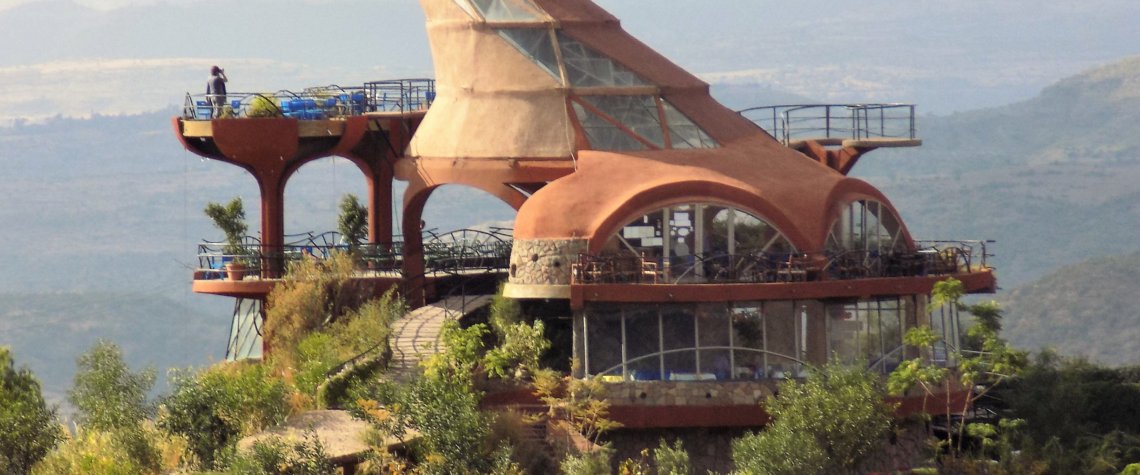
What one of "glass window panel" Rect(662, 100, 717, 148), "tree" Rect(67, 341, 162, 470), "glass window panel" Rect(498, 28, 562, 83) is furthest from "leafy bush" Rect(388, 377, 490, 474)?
"glass window panel" Rect(498, 28, 562, 83)

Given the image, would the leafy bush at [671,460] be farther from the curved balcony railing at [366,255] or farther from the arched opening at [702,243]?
the curved balcony railing at [366,255]

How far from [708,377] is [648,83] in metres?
9.09

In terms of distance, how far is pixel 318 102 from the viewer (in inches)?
2589

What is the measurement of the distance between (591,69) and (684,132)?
2711 millimetres

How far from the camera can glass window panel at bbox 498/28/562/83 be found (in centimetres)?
5950

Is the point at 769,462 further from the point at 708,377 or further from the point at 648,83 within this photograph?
the point at 648,83

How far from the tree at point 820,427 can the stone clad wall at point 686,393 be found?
78 cm

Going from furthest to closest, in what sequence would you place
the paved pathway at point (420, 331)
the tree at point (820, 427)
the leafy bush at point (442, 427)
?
the paved pathway at point (420, 331)
the tree at point (820, 427)
the leafy bush at point (442, 427)

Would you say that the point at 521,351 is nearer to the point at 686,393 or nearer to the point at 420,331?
the point at 686,393

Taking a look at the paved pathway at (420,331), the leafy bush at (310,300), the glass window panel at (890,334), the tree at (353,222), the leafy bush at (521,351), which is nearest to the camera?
the leafy bush at (521,351)

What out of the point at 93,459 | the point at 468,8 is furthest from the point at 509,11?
the point at 93,459

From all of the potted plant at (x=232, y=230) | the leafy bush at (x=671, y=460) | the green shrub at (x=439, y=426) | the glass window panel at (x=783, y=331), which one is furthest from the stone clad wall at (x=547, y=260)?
the potted plant at (x=232, y=230)

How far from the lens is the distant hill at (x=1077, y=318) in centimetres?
18275

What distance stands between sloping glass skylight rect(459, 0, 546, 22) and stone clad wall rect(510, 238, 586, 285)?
759 cm
